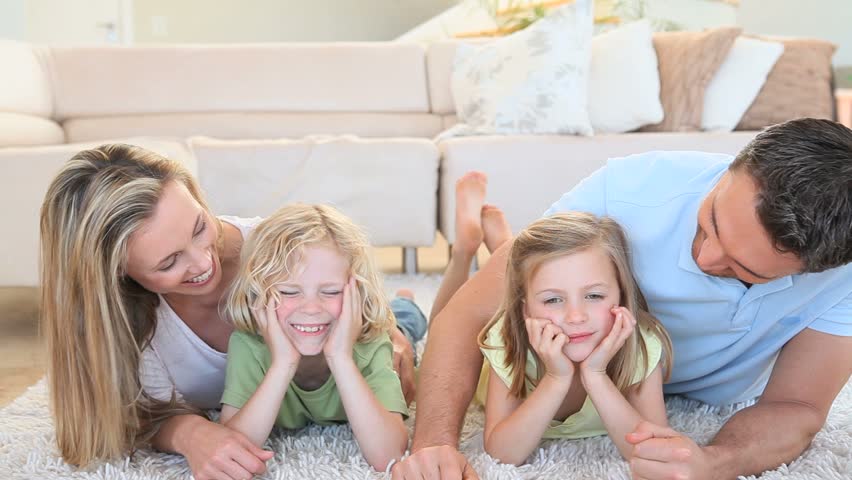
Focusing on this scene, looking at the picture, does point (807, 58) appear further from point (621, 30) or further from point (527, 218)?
point (527, 218)

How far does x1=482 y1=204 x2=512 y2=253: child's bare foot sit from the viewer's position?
82.4 inches

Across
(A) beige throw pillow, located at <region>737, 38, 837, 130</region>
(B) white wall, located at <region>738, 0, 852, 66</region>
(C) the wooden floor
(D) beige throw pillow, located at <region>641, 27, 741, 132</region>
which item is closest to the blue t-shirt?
(C) the wooden floor

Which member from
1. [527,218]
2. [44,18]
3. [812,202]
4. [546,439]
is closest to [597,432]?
[546,439]

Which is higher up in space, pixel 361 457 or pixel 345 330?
pixel 345 330

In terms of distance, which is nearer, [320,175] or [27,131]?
[320,175]

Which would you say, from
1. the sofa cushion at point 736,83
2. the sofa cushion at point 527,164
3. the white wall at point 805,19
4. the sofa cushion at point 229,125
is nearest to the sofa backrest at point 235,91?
the sofa cushion at point 229,125

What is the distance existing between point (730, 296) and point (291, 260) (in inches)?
26.2

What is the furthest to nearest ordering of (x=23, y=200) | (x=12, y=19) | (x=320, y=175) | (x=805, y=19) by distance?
1. (x=12, y=19)
2. (x=805, y=19)
3. (x=320, y=175)
4. (x=23, y=200)

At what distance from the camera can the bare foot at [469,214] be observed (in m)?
2.08

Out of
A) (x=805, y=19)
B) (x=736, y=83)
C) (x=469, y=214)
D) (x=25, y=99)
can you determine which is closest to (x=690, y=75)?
(x=736, y=83)

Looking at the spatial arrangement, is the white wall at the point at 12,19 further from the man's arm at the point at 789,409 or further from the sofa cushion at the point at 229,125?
the man's arm at the point at 789,409

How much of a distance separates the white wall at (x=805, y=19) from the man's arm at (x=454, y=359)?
12.3ft

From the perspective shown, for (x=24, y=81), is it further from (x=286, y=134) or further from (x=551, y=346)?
(x=551, y=346)

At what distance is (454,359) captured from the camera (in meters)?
1.48
